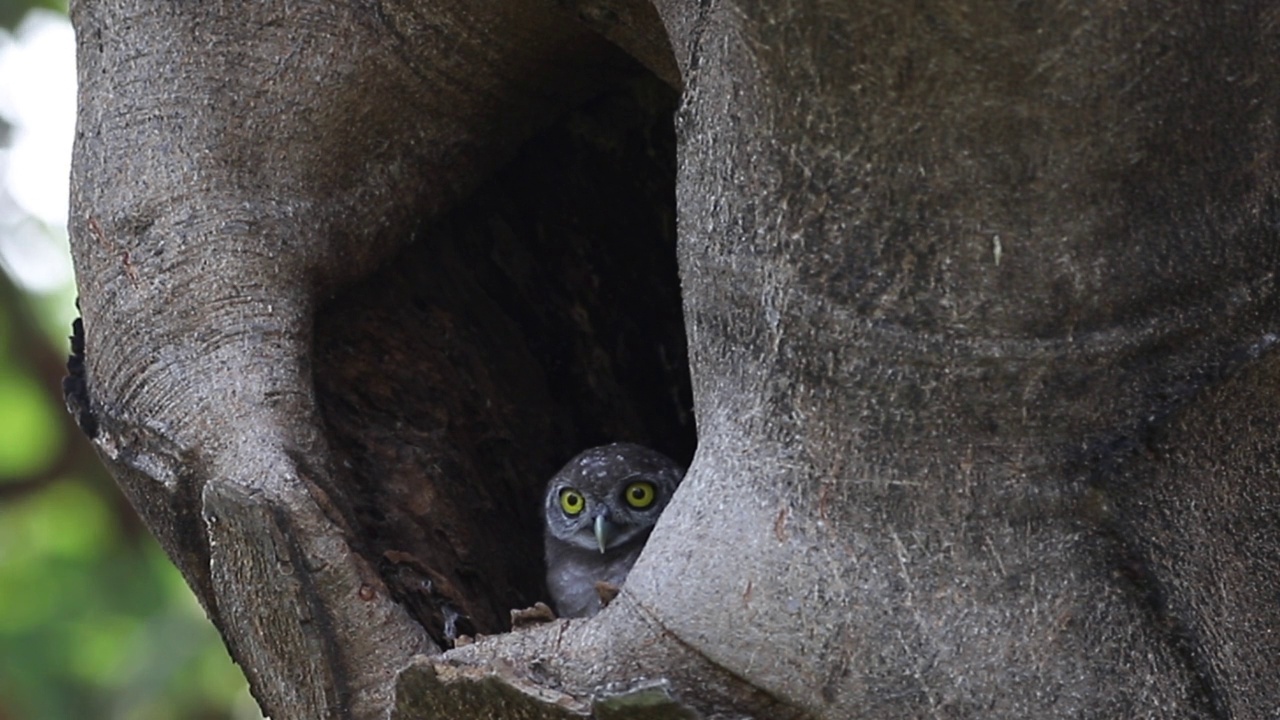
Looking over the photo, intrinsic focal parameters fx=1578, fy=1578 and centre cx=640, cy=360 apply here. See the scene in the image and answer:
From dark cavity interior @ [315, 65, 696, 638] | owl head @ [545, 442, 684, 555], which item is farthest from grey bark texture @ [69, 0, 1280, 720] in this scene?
owl head @ [545, 442, 684, 555]

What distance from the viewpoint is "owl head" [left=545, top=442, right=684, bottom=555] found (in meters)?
3.64

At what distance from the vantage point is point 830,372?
6.59ft

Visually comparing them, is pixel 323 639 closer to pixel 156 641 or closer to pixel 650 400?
pixel 650 400

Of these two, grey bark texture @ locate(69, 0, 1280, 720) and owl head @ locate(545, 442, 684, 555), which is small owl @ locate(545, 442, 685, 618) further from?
grey bark texture @ locate(69, 0, 1280, 720)

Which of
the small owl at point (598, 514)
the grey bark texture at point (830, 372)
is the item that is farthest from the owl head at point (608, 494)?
the grey bark texture at point (830, 372)

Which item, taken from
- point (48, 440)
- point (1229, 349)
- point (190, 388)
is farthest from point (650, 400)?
point (48, 440)

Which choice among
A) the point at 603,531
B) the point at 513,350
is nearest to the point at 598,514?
the point at 603,531

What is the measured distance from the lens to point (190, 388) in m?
2.63

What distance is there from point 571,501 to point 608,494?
9cm

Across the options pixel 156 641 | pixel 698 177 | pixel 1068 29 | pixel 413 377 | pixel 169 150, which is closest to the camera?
pixel 1068 29

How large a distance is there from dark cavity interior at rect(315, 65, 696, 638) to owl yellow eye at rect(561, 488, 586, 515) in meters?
0.12

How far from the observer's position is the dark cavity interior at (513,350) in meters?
2.92

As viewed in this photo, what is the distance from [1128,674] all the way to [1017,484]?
0.93 feet

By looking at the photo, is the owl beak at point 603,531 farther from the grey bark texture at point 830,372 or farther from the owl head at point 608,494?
the grey bark texture at point 830,372
